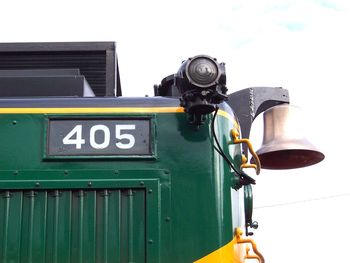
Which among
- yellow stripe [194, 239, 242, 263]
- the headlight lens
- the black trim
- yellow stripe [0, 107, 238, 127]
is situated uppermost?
the headlight lens

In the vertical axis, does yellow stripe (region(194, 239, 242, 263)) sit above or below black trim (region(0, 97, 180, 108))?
below

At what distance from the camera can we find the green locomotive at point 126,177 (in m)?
3.99

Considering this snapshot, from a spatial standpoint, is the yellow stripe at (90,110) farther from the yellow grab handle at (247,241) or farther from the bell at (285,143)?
the yellow grab handle at (247,241)

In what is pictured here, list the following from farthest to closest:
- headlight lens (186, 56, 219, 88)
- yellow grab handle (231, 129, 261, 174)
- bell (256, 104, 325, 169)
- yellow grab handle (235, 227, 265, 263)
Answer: bell (256, 104, 325, 169) → yellow grab handle (231, 129, 261, 174) → yellow grab handle (235, 227, 265, 263) → headlight lens (186, 56, 219, 88)

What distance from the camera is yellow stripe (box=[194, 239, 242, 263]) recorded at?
3.96m

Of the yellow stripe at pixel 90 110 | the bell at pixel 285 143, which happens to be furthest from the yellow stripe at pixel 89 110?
the bell at pixel 285 143

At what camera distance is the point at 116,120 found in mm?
4238

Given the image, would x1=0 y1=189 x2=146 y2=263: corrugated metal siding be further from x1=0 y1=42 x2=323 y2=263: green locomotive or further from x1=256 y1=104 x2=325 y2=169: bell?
x1=256 y1=104 x2=325 y2=169: bell

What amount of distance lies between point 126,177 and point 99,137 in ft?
1.03

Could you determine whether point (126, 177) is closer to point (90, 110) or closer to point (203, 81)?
point (90, 110)

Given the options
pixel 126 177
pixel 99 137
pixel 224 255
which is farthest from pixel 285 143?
pixel 99 137

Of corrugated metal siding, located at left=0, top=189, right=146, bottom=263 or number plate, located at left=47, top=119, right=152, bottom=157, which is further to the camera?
number plate, located at left=47, top=119, right=152, bottom=157

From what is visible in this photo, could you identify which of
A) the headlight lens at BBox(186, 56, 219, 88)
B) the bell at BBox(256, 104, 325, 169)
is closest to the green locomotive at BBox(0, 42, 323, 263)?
the headlight lens at BBox(186, 56, 219, 88)

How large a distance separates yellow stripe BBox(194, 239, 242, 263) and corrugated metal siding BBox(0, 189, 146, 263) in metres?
0.40
